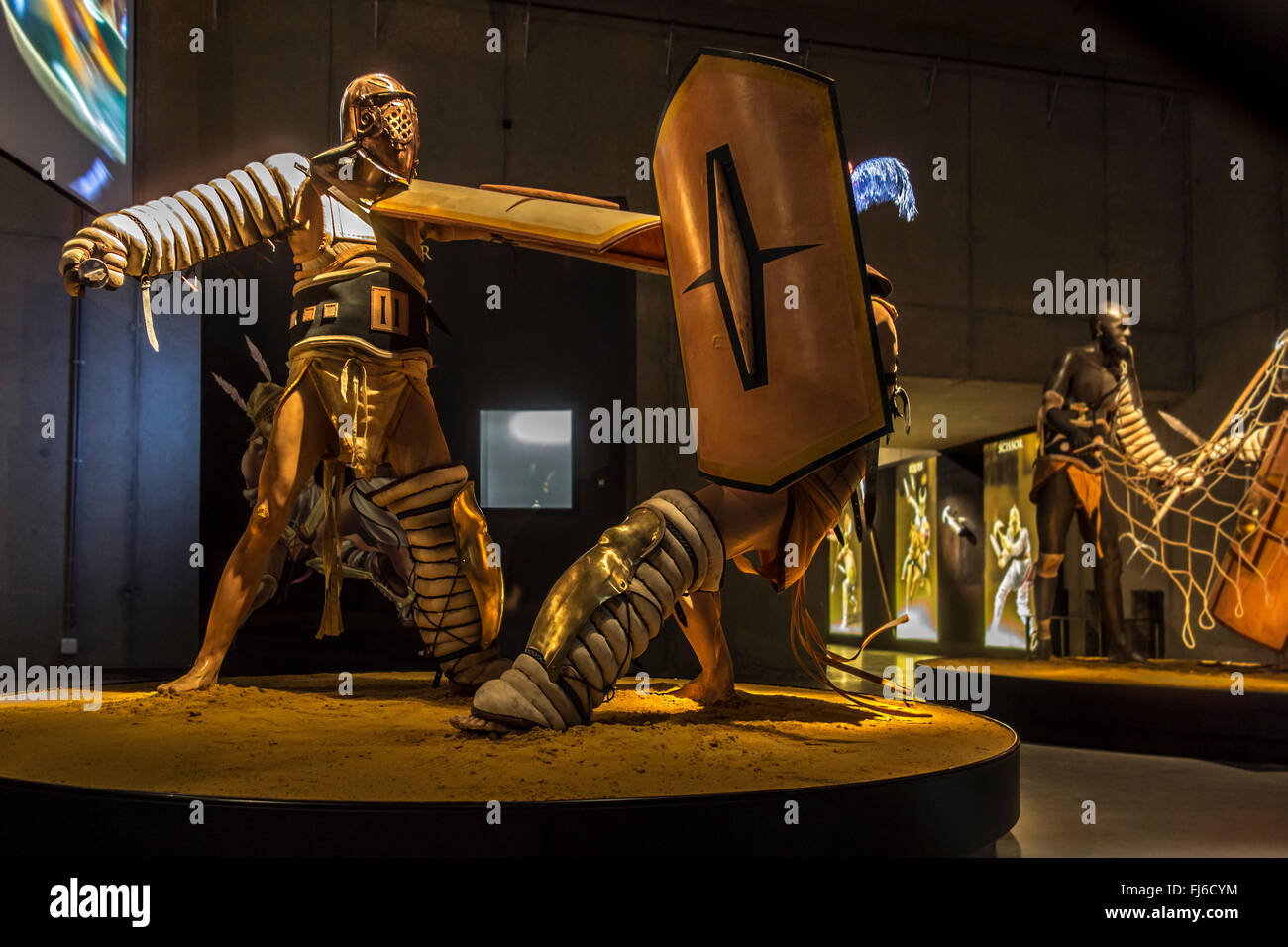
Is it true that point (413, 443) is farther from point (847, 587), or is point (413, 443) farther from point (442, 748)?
point (847, 587)

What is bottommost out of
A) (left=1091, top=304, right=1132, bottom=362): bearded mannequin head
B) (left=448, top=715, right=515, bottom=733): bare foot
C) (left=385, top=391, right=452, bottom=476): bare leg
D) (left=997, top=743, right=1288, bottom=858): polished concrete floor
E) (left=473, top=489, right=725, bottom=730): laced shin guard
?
(left=997, top=743, right=1288, bottom=858): polished concrete floor

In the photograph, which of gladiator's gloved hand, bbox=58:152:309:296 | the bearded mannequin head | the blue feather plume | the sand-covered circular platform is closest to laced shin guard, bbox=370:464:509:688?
the sand-covered circular platform

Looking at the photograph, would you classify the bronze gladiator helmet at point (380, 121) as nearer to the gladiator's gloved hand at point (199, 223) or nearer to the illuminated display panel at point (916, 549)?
the gladiator's gloved hand at point (199, 223)

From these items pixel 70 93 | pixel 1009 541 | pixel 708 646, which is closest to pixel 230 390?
pixel 70 93

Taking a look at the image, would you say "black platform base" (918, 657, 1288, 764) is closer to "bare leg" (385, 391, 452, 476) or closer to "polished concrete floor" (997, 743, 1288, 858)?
"polished concrete floor" (997, 743, 1288, 858)

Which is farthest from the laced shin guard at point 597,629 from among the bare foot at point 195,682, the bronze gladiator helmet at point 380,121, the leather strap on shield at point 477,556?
the bronze gladiator helmet at point 380,121

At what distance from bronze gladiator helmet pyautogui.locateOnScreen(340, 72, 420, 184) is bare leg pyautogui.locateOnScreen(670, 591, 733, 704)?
4.88ft

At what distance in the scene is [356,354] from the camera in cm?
269

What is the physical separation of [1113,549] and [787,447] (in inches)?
142

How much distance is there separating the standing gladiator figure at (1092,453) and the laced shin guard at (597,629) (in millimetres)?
3424

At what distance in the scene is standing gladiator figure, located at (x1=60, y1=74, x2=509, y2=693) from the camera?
8.83 ft

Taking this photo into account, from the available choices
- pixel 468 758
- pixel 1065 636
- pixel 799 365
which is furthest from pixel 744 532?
pixel 1065 636

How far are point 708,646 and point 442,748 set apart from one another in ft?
3.24

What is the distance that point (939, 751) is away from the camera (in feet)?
6.66
